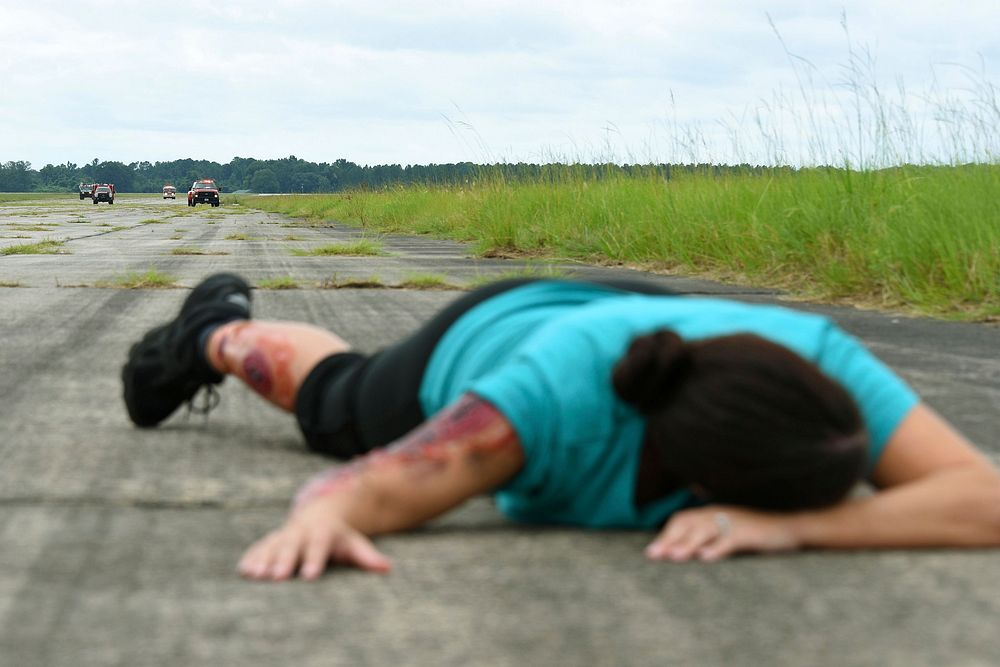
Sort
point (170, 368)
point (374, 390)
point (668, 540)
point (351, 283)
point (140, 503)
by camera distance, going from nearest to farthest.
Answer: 1. point (668, 540)
2. point (140, 503)
3. point (374, 390)
4. point (170, 368)
5. point (351, 283)

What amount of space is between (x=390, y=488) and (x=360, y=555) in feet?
0.41

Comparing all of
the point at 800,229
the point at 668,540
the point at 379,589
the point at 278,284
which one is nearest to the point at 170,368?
the point at 379,589

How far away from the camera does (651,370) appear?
2072 millimetres

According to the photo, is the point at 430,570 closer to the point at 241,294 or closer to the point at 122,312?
the point at 241,294

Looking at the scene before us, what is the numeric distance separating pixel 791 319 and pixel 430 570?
0.81 metres

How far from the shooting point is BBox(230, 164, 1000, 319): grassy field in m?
7.19

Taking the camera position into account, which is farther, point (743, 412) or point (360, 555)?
point (360, 555)

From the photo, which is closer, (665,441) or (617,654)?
(617,654)

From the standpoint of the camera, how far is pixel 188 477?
294 cm

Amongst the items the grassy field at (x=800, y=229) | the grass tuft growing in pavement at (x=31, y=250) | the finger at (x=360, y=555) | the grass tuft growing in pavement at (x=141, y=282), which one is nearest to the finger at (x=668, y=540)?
the finger at (x=360, y=555)

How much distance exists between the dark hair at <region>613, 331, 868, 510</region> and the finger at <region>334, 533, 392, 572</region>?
0.48m

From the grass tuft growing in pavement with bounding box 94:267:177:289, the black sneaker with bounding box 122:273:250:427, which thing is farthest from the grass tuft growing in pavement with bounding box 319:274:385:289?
the black sneaker with bounding box 122:273:250:427

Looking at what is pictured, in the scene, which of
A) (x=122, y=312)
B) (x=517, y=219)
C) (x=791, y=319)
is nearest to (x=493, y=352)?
(x=791, y=319)

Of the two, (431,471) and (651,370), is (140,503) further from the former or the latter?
(651,370)
